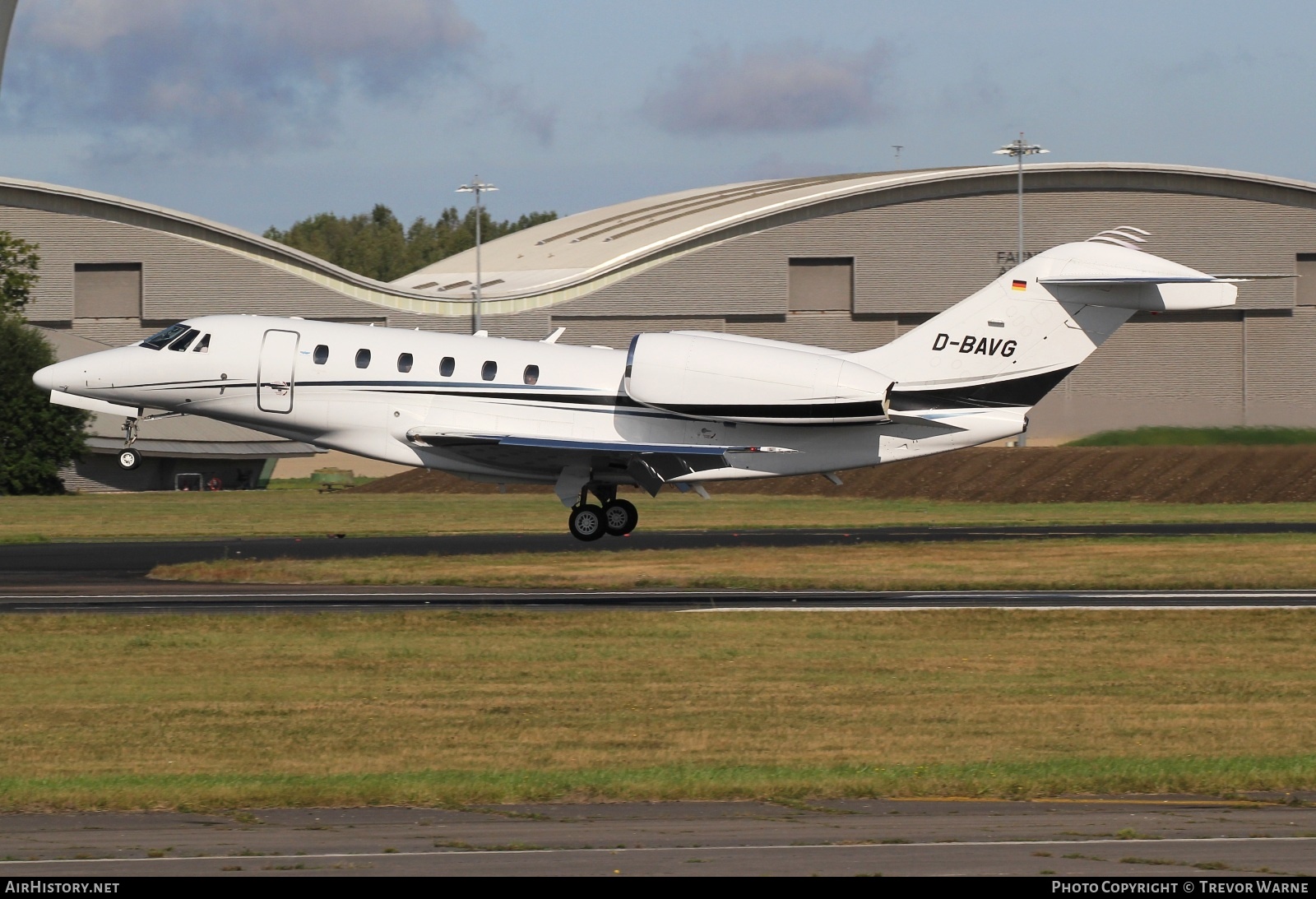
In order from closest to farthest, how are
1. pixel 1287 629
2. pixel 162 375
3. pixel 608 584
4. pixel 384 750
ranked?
1. pixel 384 750
2. pixel 1287 629
3. pixel 608 584
4. pixel 162 375

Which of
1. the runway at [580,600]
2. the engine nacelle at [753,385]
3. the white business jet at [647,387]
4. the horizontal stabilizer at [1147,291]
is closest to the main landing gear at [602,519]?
the white business jet at [647,387]

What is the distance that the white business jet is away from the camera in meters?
26.8

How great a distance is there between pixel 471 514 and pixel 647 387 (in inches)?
719

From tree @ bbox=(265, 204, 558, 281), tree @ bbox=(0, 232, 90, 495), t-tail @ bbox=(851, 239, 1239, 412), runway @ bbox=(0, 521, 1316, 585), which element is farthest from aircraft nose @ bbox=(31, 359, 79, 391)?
tree @ bbox=(265, 204, 558, 281)

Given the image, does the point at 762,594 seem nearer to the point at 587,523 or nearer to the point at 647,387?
the point at 647,387

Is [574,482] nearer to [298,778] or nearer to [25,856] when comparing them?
[298,778]

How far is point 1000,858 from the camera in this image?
346 inches

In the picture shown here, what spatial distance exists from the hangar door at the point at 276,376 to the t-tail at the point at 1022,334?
9.89m

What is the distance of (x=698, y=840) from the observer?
9.50m

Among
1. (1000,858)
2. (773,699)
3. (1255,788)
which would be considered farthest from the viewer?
(773,699)

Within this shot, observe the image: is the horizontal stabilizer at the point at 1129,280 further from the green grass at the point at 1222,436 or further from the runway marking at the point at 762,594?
the green grass at the point at 1222,436
